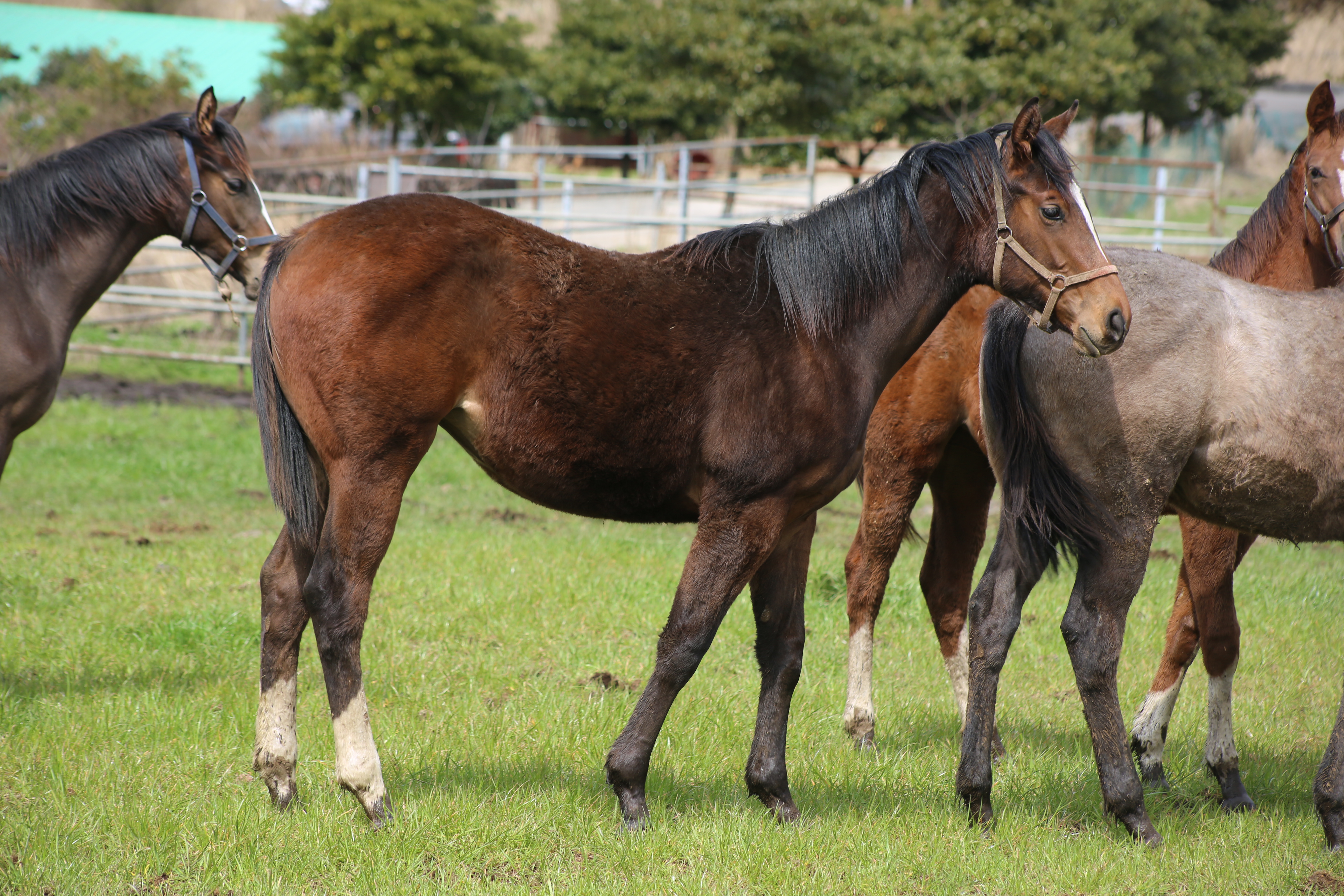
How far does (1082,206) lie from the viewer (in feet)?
10.9

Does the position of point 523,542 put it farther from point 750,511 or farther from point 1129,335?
point 1129,335

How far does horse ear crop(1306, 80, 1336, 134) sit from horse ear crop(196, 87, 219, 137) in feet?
15.2

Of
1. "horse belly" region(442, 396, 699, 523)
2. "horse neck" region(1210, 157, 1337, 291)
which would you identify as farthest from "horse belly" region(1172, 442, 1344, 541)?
"horse belly" region(442, 396, 699, 523)

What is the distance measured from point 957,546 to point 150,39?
3833 centimetres

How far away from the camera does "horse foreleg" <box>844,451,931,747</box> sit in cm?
441

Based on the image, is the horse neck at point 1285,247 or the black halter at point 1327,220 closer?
the black halter at point 1327,220

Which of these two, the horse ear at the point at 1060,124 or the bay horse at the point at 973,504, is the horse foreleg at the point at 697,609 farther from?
the horse ear at the point at 1060,124

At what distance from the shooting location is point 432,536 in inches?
287

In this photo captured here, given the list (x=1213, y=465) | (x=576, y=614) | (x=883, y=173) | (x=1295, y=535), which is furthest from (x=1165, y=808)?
(x=576, y=614)

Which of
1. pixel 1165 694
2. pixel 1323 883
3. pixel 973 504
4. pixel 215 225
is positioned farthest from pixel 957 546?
pixel 215 225

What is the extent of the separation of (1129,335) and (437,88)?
26132mm

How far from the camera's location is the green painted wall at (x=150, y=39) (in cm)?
3173

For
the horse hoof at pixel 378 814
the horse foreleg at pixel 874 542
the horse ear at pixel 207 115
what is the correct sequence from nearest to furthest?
the horse hoof at pixel 378 814 < the horse foreleg at pixel 874 542 < the horse ear at pixel 207 115

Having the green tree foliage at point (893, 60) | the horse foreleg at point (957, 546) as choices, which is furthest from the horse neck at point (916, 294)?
the green tree foliage at point (893, 60)
